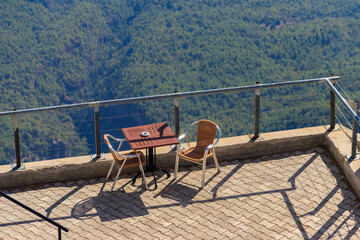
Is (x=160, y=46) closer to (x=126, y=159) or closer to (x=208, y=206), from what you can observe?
(x=126, y=159)

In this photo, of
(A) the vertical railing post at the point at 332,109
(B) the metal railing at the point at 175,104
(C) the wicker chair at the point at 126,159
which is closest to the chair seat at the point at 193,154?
(B) the metal railing at the point at 175,104

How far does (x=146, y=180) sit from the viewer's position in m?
7.64

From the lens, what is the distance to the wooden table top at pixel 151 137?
24.0 ft

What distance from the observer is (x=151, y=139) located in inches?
293

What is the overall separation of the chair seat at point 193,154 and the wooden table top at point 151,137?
0.30 metres

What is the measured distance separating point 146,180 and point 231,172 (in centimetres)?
123

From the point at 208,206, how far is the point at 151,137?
126cm

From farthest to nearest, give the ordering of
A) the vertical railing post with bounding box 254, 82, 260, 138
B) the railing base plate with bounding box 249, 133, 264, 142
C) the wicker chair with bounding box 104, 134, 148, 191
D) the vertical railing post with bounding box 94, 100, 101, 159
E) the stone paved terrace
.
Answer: the railing base plate with bounding box 249, 133, 264, 142, the vertical railing post with bounding box 254, 82, 260, 138, the vertical railing post with bounding box 94, 100, 101, 159, the wicker chair with bounding box 104, 134, 148, 191, the stone paved terrace

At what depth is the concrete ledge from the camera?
7.52 m

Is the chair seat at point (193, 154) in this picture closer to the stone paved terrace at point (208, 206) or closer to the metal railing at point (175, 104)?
the stone paved terrace at point (208, 206)

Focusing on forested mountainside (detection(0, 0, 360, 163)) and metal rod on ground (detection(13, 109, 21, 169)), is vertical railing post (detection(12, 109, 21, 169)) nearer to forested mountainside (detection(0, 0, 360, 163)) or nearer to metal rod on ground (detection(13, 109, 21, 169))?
metal rod on ground (detection(13, 109, 21, 169))

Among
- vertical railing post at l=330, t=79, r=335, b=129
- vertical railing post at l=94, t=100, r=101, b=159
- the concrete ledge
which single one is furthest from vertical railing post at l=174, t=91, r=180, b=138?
vertical railing post at l=330, t=79, r=335, b=129

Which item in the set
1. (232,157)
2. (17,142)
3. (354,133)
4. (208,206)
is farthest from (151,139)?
(354,133)

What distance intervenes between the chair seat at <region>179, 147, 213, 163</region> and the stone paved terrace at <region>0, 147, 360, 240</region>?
1.07 feet
